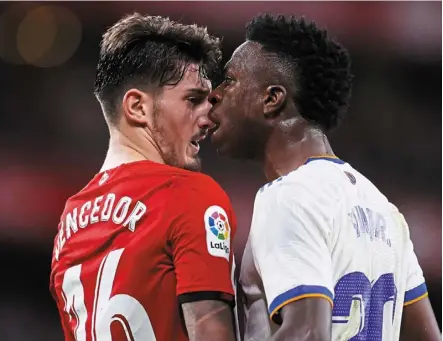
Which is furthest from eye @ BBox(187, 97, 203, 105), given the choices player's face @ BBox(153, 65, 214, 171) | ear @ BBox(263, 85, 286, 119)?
ear @ BBox(263, 85, 286, 119)

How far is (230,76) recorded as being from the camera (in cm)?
272

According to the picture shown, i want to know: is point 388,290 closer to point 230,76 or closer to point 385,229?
point 385,229

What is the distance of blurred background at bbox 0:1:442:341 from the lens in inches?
217

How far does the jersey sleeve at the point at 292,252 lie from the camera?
7.14 ft

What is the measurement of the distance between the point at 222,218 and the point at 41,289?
129 inches

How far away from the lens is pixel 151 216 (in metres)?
2.34

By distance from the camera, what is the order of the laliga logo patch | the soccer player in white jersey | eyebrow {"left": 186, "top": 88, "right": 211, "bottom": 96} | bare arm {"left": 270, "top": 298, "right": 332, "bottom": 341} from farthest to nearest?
eyebrow {"left": 186, "top": 88, "right": 211, "bottom": 96}, the laliga logo patch, the soccer player in white jersey, bare arm {"left": 270, "top": 298, "right": 332, "bottom": 341}

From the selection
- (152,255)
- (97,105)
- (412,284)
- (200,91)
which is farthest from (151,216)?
(97,105)

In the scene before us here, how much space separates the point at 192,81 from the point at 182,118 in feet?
0.42

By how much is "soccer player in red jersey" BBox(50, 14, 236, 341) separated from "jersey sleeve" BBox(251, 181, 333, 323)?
5.7 inches

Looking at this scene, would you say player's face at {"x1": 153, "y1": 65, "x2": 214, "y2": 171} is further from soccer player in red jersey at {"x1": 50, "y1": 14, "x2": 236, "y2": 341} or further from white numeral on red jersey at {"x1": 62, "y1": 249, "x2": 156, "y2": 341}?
white numeral on red jersey at {"x1": 62, "y1": 249, "x2": 156, "y2": 341}

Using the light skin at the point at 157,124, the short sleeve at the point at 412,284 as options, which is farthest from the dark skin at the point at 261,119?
→ the short sleeve at the point at 412,284

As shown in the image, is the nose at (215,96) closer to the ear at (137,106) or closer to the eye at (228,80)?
the eye at (228,80)

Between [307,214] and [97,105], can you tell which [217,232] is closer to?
[307,214]
